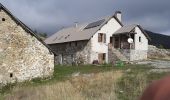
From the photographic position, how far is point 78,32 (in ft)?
206

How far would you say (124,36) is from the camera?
198 ft

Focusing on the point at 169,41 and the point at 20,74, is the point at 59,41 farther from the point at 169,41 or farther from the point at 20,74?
the point at 169,41

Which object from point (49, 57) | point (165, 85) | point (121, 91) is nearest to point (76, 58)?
point (49, 57)

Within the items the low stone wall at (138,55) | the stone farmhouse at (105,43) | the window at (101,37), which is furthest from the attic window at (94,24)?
the low stone wall at (138,55)

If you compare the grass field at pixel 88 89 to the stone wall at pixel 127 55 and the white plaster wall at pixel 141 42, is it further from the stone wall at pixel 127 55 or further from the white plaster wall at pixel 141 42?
the white plaster wall at pixel 141 42

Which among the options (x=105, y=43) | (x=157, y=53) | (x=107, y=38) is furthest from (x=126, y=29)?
(x=157, y=53)

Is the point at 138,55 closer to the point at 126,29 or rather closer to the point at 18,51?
the point at 126,29

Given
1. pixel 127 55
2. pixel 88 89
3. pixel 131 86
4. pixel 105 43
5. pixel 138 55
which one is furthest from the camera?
pixel 138 55

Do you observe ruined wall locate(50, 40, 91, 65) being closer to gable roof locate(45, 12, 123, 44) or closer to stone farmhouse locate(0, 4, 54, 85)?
gable roof locate(45, 12, 123, 44)

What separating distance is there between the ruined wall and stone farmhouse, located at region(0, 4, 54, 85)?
18557 millimetres

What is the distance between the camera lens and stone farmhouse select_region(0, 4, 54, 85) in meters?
37.9

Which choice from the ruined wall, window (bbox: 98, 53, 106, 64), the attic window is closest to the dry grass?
the ruined wall

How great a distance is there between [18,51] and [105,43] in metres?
22.7

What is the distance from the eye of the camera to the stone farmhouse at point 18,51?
124 ft
